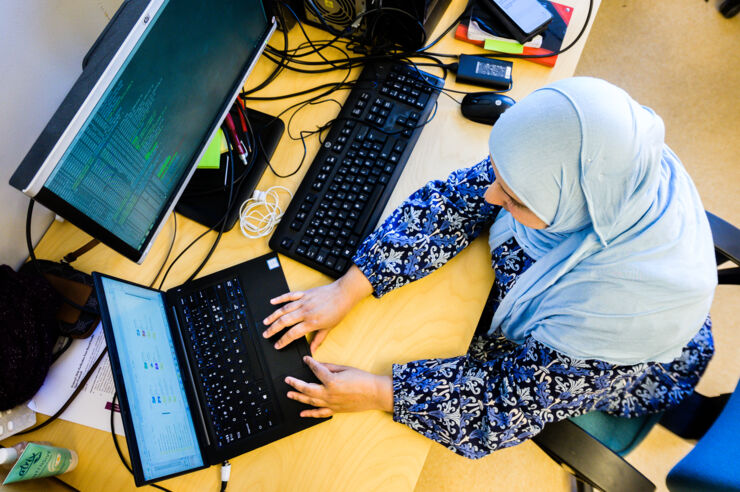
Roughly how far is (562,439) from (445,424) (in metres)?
0.21

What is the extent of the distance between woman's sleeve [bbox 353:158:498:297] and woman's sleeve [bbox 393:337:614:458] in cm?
18

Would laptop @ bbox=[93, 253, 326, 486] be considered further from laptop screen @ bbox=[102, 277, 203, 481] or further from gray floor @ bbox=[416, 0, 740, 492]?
gray floor @ bbox=[416, 0, 740, 492]

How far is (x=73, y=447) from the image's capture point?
83cm

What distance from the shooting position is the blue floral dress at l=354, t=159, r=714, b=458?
782mm

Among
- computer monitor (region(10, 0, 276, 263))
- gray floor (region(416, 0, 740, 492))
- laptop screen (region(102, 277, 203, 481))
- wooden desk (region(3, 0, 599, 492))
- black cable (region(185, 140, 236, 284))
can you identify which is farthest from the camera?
gray floor (region(416, 0, 740, 492))

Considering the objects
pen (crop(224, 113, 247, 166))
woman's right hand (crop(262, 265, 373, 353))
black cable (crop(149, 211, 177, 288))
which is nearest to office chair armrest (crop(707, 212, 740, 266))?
woman's right hand (crop(262, 265, 373, 353))

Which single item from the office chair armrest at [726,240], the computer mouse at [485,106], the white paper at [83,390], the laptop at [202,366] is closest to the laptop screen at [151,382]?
the laptop at [202,366]

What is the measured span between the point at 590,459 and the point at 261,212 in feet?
2.55

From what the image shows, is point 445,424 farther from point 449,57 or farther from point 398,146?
point 449,57

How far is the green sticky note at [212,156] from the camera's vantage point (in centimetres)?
95

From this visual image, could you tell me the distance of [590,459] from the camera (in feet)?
2.62

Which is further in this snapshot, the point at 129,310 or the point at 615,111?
the point at 129,310

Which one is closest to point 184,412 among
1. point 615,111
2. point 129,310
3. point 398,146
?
point 129,310

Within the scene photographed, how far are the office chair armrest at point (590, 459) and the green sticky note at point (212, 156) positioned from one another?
32.5 inches
